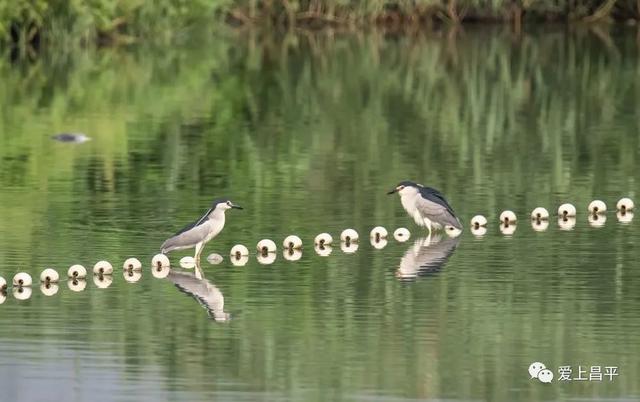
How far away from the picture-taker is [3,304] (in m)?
12.9

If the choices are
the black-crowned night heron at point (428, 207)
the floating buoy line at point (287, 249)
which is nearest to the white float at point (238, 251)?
the floating buoy line at point (287, 249)

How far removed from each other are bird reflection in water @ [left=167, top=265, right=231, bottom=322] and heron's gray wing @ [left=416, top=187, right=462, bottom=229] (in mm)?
2032

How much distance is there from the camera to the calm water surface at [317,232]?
437 inches

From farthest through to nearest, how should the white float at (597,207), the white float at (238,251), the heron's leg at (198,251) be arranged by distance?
the white float at (597,207)
the white float at (238,251)
the heron's leg at (198,251)

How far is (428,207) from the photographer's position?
15.4 metres

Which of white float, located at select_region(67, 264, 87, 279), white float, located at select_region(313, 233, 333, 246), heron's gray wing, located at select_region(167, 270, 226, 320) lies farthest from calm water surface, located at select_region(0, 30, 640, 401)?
white float, located at select_region(67, 264, 87, 279)

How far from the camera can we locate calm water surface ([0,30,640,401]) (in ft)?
36.4

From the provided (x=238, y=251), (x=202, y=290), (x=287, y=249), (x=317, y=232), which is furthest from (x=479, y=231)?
(x=202, y=290)

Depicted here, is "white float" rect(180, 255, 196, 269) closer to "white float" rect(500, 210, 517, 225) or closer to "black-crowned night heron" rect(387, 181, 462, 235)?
"black-crowned night heron" rect(387, 181, 462, 235)

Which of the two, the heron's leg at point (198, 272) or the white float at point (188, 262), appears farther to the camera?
the white float at point (188, 262)

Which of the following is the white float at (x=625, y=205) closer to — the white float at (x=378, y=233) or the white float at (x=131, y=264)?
the white float at (x=378, y=233)

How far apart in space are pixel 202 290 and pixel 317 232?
2.52 metres

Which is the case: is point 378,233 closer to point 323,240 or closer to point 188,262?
point 323,240

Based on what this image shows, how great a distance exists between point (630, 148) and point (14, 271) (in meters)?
9.37
